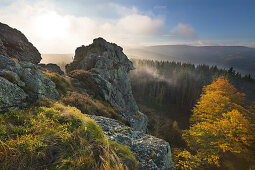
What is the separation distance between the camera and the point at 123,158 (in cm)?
443

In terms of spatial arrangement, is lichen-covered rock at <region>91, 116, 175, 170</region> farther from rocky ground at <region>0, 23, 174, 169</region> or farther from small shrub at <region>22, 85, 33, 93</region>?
small shrub at <region>22, 85, 33, 93</region>

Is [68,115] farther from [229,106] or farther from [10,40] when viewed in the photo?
[229,106]

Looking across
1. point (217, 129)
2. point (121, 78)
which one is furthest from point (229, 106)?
point (121, 78)

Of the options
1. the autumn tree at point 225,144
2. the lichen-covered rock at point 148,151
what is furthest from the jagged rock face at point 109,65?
the lichen-covered rock at point 148,151

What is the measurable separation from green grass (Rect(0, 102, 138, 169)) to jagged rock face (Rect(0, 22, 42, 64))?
15.8 metres

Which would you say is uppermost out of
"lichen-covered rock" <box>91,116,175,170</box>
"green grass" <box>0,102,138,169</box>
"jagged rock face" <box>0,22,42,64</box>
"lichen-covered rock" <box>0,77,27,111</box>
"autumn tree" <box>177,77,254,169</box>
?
"jagged rock face" <box>0,22,42,64</box>

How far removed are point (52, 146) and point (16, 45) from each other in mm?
19963

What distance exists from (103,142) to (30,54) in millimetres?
21405

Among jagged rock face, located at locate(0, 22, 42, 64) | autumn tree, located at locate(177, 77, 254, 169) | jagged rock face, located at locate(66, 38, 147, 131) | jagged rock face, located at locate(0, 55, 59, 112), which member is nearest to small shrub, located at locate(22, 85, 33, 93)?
jagged rock face, located at locate(0, 55, 59, 112)

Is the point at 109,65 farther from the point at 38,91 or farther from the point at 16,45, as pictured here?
the point at 38,91

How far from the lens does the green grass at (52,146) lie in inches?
121

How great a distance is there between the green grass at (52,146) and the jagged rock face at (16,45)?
1581 centimetres

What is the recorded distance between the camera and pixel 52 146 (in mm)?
3586

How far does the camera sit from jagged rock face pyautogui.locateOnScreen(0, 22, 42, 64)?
14.9 meters
